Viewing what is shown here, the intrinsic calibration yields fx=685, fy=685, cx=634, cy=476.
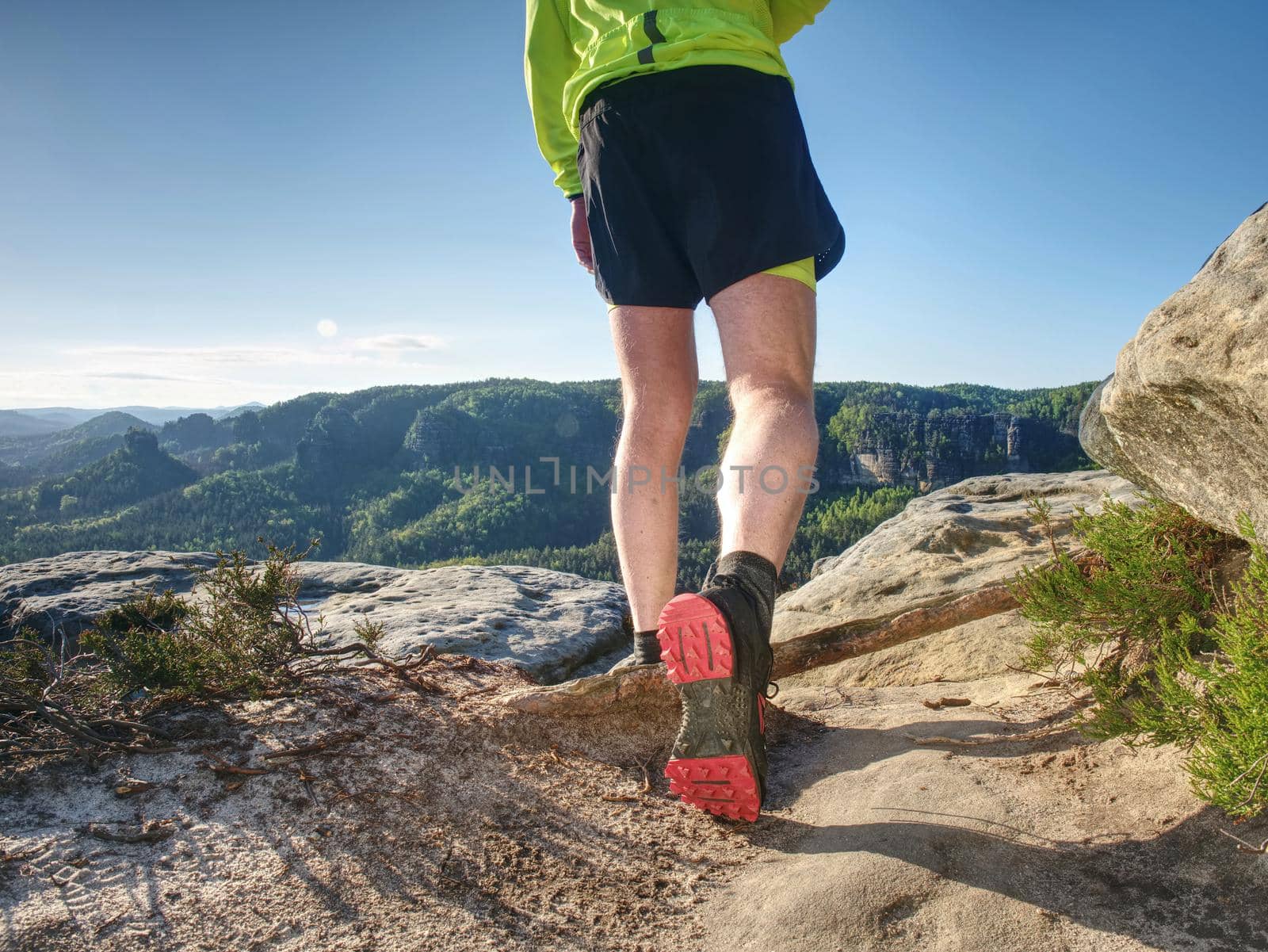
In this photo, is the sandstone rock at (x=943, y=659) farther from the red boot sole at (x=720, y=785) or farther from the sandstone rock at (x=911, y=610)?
the red boot sole at (x=720, y=785)

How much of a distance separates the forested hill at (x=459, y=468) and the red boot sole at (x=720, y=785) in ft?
162

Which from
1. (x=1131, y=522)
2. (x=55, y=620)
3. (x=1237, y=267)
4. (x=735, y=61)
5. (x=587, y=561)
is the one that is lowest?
(x=587, y=561)

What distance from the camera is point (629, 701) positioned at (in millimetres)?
2488

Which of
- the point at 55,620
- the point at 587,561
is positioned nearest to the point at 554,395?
the point at 587,561

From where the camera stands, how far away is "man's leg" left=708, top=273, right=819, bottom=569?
1879 millimetres

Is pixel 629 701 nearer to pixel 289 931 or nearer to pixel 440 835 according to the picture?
pixel 440 835

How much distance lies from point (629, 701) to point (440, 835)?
2.89 ft

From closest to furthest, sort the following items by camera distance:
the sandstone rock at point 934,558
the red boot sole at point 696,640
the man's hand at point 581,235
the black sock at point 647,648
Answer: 1. the red boot sole at point 696,640
2. the black sock at point 647,648
3. the man's hand at point 581,235
4. the sandstone rock at point 934,558

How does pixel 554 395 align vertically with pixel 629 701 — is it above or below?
above

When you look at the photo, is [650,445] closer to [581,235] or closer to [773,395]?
[773,395]

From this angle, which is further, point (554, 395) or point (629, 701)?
point (554, 395)

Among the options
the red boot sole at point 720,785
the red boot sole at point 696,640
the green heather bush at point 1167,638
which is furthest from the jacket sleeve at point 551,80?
the green heather bush at point 1167,638

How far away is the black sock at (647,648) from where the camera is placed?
231 cm

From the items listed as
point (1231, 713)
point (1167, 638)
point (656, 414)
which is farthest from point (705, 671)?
point (1167, 638)
